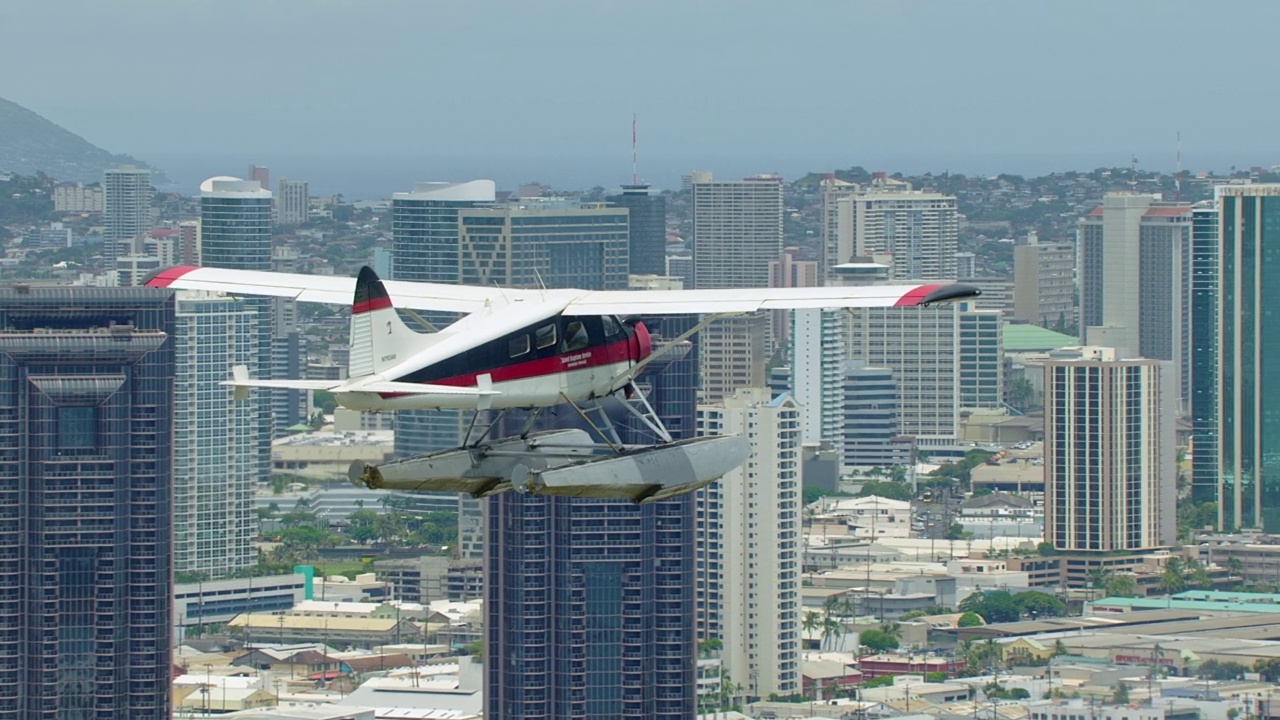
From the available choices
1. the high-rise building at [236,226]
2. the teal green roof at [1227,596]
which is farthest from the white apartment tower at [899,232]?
the teal green roof at [1227,596]

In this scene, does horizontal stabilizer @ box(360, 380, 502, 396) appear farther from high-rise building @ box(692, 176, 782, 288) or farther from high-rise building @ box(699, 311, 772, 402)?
high-rise building @ box(692, 176, 782, 288)

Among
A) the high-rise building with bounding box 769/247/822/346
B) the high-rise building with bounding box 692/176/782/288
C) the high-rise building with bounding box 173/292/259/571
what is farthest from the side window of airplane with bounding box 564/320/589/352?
the high-rise building with bounding box 692/176/782/288

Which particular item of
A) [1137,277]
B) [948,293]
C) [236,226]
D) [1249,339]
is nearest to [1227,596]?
[1249,339]

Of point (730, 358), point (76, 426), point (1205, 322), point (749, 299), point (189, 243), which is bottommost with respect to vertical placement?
point (76, 426)

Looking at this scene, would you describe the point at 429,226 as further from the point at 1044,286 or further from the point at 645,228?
the point at 1044,286

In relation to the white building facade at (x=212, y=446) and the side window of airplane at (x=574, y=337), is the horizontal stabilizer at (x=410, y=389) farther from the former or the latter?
the white building facade at (x=212, y=446)

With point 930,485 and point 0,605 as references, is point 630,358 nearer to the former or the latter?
point 0,605

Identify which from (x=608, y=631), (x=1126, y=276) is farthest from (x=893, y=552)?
(x=1126, y=276)
